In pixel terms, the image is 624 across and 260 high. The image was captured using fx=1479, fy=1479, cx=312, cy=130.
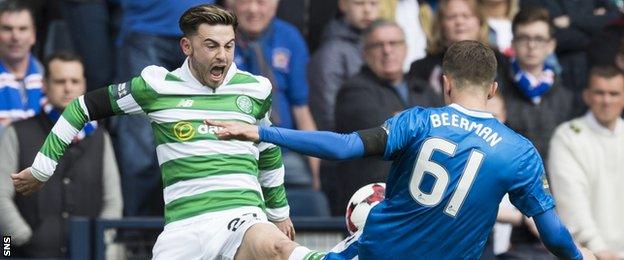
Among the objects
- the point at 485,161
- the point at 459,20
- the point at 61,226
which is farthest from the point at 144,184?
the point at 485,161

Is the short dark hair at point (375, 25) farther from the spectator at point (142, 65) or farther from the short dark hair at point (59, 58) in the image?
the short dark hair at point (59, 58)

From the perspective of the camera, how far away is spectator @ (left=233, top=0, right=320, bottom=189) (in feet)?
41.2

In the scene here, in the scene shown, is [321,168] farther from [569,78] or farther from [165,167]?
[165,167]

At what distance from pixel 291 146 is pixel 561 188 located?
5135 millimetres

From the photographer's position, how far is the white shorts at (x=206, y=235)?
8.72 m

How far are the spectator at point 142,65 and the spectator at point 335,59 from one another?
1.19 meters

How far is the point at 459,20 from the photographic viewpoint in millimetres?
12617

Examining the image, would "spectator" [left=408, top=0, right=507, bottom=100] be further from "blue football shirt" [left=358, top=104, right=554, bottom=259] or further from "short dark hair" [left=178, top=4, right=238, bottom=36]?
"blue football shirt" [left=358, top=104, right=554, bottom=259]

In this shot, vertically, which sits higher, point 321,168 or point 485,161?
point 485,161

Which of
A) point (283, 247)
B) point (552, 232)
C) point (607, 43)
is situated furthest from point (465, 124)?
point (607, 43)

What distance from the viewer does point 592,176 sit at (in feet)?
39.8

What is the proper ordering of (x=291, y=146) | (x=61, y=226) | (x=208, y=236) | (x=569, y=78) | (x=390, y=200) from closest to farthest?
(x=291, y=146) → (x=390, y=200) → (x=208, y=236) → (x=61, y=226) → (x=569, y=78)

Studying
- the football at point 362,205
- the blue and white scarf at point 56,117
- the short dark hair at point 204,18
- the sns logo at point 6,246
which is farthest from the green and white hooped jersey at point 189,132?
the blue and white scarf at point 56,117

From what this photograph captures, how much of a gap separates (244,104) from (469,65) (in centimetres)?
174
